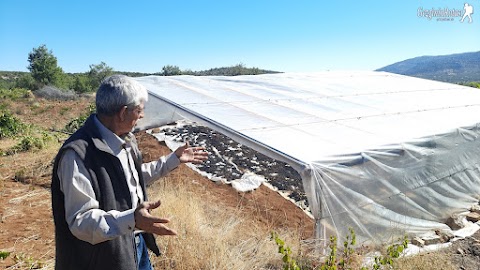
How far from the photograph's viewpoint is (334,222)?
344 cm

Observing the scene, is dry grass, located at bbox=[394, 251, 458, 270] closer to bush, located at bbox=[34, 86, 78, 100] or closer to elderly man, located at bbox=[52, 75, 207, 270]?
elderly man, located at bbox=[52, 75, 207, 270]

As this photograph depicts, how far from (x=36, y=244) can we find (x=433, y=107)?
5.54 metres

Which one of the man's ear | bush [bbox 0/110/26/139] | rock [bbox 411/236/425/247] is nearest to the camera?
the man's ear

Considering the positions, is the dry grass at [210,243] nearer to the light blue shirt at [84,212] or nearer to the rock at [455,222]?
the light blue shirt at [84,212]

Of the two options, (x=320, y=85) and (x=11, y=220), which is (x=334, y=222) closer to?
(x=11, y=220)

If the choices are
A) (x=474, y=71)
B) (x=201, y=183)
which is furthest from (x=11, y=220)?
(x=474, y=71)

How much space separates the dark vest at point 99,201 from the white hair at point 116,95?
0.29 feet

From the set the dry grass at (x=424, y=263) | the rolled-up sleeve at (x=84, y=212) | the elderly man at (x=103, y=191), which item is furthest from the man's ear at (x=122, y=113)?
the dry grass at (x=424, y=263)

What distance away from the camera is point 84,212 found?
51.9 inches

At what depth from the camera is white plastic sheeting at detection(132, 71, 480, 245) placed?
3.55 metres

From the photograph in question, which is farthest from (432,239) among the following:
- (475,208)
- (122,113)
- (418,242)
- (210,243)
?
(122,113)

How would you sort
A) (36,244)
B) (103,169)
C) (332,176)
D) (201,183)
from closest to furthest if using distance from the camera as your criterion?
(103,169), (36,244), (332,176), (201,183)

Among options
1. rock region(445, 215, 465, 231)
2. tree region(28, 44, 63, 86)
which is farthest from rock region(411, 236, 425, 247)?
tree region(28, 44, 63, 86)

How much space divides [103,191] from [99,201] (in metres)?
0.04
